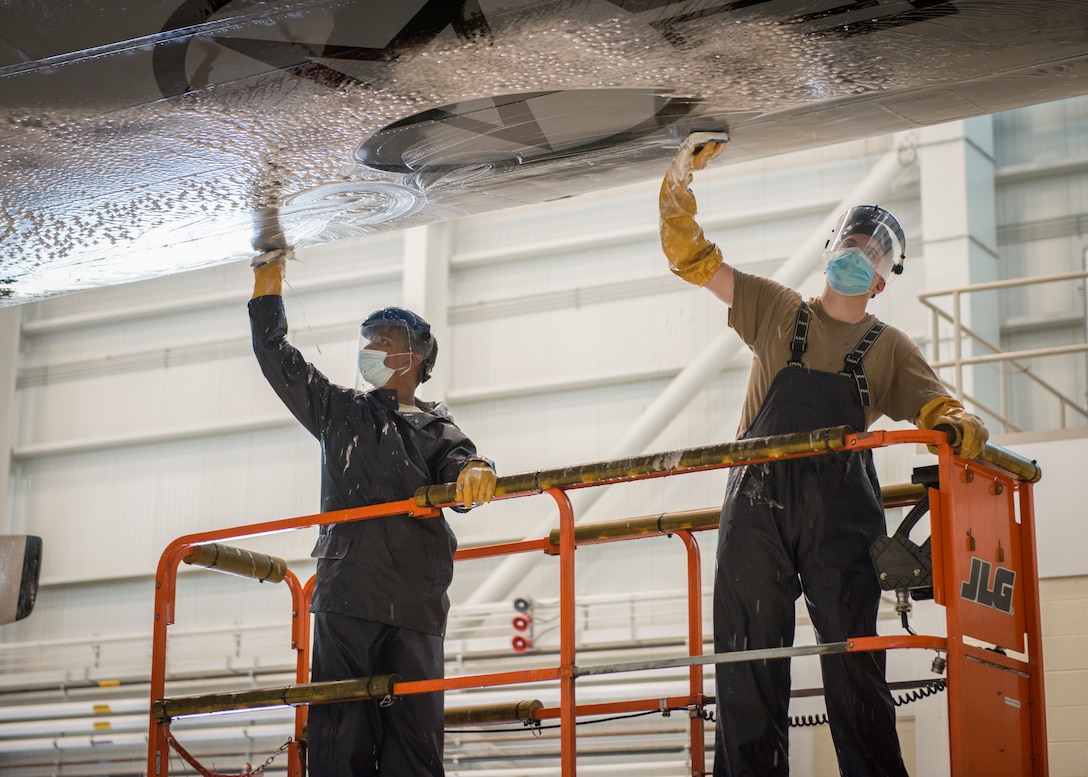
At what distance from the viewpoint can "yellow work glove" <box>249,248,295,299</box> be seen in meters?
4.42

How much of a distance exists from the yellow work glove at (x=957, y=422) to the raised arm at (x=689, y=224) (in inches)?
26.8

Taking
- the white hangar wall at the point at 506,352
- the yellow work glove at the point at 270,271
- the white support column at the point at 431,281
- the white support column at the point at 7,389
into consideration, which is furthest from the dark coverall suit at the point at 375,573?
the white support column at the point at 7,389

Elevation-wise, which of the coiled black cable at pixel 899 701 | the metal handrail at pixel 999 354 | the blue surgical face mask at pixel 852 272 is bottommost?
the coiled black cable at pixel 899 701

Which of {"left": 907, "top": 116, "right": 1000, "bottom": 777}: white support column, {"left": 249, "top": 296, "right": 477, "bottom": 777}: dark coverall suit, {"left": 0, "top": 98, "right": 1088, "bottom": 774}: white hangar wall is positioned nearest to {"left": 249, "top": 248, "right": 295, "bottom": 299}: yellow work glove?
{"left": 249, "top": 296, "right": 477, "bottom": 777}: dark coverall suit

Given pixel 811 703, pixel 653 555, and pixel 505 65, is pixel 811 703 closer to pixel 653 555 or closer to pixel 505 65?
pixel 653 555

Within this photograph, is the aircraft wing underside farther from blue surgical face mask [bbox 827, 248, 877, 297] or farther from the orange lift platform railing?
the orange lift platform railing

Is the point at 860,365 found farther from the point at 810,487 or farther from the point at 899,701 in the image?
the point at 899,701

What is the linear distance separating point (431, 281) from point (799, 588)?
9456mm

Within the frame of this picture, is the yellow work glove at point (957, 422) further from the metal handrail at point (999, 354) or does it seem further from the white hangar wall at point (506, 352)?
the white hangar wall at point (506, 352)

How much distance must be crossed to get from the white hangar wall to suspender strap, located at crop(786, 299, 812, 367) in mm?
6246

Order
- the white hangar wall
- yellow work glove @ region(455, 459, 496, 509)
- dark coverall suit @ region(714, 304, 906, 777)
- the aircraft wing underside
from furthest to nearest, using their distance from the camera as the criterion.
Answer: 1. the white hangar wall
2. yellow work glove @ region(455, 459, 496, 509)
3. dark coverall suit @ region(714, 304, 906, 777)
4. the aircraft wing underside

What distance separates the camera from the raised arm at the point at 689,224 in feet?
11.6

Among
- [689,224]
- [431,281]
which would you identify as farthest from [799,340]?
[431,281]

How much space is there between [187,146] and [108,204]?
52 cm
